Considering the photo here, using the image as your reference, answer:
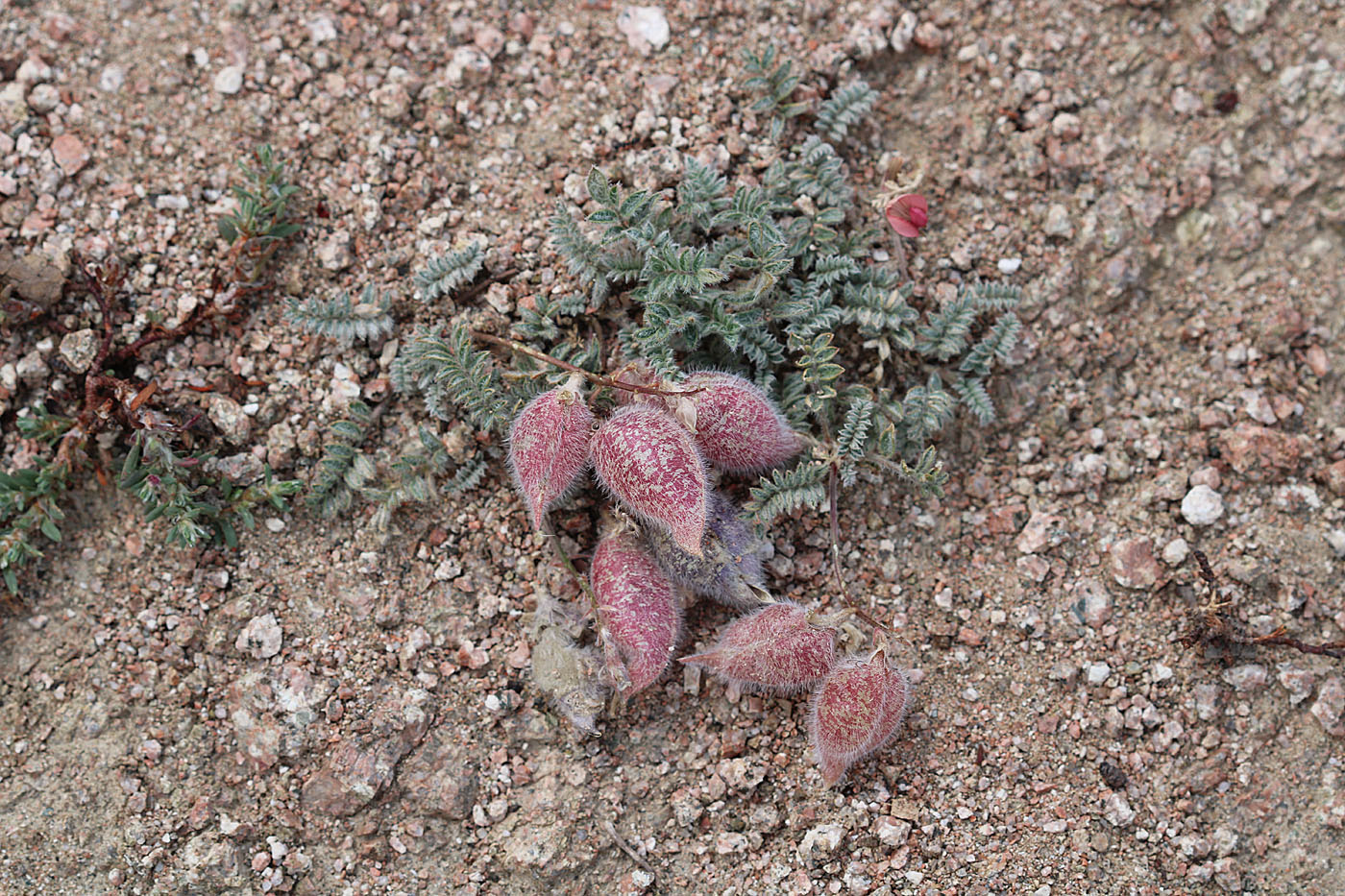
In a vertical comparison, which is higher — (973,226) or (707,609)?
(973,226)

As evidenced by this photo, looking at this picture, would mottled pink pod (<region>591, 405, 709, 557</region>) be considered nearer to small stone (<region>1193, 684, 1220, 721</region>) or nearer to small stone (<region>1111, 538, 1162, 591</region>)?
small stone (<region>1111, 538, 1162, 591</region>)

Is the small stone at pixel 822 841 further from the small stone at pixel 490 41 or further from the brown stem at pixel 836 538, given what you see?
the small stone at pixel 490 41

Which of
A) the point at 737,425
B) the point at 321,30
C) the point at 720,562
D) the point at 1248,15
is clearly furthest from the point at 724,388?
the point at 1248,15

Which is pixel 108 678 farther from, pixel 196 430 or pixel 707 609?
pixel 707 609

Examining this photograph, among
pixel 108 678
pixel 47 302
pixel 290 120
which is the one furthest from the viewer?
pixel 290 120

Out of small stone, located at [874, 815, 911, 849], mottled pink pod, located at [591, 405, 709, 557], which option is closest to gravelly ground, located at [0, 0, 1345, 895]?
small stone, located at [874, 815, 911, 849]

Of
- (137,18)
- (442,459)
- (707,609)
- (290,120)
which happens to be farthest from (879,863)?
(137,18)

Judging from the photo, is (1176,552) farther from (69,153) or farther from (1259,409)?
(69,153)
